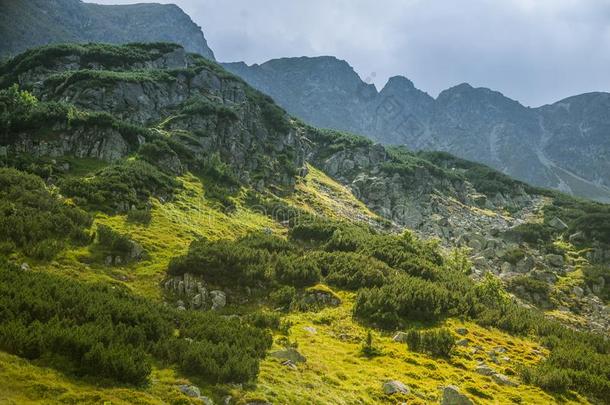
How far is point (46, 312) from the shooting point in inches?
650

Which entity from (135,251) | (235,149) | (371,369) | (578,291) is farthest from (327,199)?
(371,369)

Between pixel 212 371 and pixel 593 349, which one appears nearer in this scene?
pixel 212 371

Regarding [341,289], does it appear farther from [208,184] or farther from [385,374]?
[208,184]

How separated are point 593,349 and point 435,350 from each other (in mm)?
13737

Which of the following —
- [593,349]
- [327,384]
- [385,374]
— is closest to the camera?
Answer: [327,384]

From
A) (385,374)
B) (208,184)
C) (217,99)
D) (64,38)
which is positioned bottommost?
(385,374)

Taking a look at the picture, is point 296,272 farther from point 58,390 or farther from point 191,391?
point 58,390

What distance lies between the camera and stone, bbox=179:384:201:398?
14.3 metres

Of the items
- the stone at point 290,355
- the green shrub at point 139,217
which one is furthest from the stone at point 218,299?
the green shrub at point 139,217

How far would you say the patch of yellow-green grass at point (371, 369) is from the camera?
17.7 meters

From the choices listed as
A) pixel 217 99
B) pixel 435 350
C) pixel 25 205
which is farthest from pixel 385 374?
pixel 217 99

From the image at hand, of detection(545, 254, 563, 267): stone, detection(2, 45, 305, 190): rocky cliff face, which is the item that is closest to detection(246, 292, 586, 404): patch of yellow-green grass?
detection(2, 45, 305, 190): rocky cliff face

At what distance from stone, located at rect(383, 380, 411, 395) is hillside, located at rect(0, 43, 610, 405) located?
14 centimetres

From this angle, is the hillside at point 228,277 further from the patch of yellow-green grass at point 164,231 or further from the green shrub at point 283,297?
the patch of yellow-green grass at point 164,231
